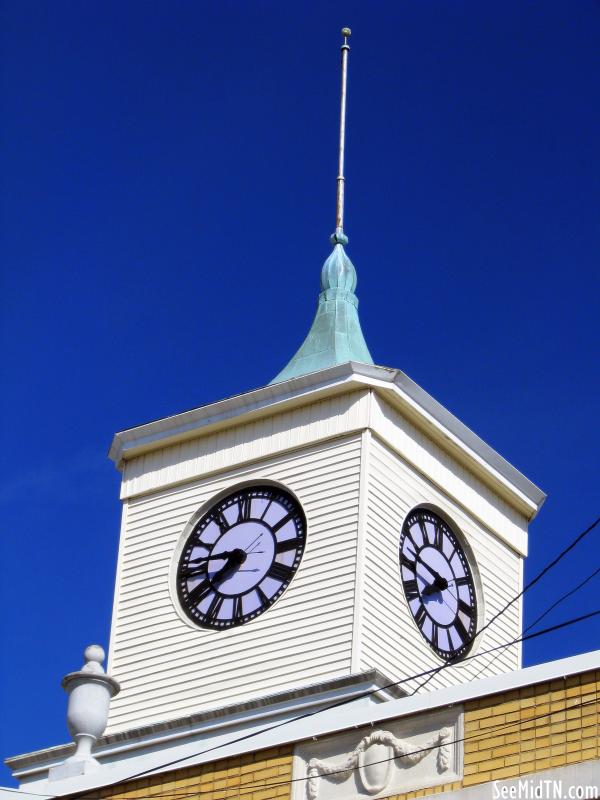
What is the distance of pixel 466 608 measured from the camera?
111 ft

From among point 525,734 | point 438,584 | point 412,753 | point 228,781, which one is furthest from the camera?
point 438,584

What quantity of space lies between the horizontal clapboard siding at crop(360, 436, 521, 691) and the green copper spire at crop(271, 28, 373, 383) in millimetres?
1862

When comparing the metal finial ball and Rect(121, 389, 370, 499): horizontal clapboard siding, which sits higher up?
Rect(121, 389, 370, 499): horizontal clapboard siding

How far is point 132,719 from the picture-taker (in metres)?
32.8

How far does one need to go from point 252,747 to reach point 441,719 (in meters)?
1.75

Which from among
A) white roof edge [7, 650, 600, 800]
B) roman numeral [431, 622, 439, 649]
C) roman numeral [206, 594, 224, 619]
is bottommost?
white roof edge [7, 650, 600, 800]

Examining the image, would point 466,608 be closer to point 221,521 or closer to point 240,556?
point 240,556

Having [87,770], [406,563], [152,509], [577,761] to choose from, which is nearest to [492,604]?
[406,563]

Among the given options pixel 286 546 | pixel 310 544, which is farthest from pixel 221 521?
pixel 310 544

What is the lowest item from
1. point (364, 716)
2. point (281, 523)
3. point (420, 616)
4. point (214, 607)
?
point (364, 716)

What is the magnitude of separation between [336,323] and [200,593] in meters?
4.74

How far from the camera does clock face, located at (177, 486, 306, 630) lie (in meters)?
32.8

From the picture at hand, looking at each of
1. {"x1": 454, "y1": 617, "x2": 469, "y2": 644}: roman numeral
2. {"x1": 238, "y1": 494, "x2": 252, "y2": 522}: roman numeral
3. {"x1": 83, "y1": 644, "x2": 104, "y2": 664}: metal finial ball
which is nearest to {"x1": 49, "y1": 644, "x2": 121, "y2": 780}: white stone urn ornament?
{"x1": 83, "y1": 644, "x2": 104, "y2": 664}: metal finial ball

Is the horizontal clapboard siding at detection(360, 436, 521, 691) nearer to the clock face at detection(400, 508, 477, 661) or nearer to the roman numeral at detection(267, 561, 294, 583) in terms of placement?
the clock face at detection(400, 508, 477, 661)
